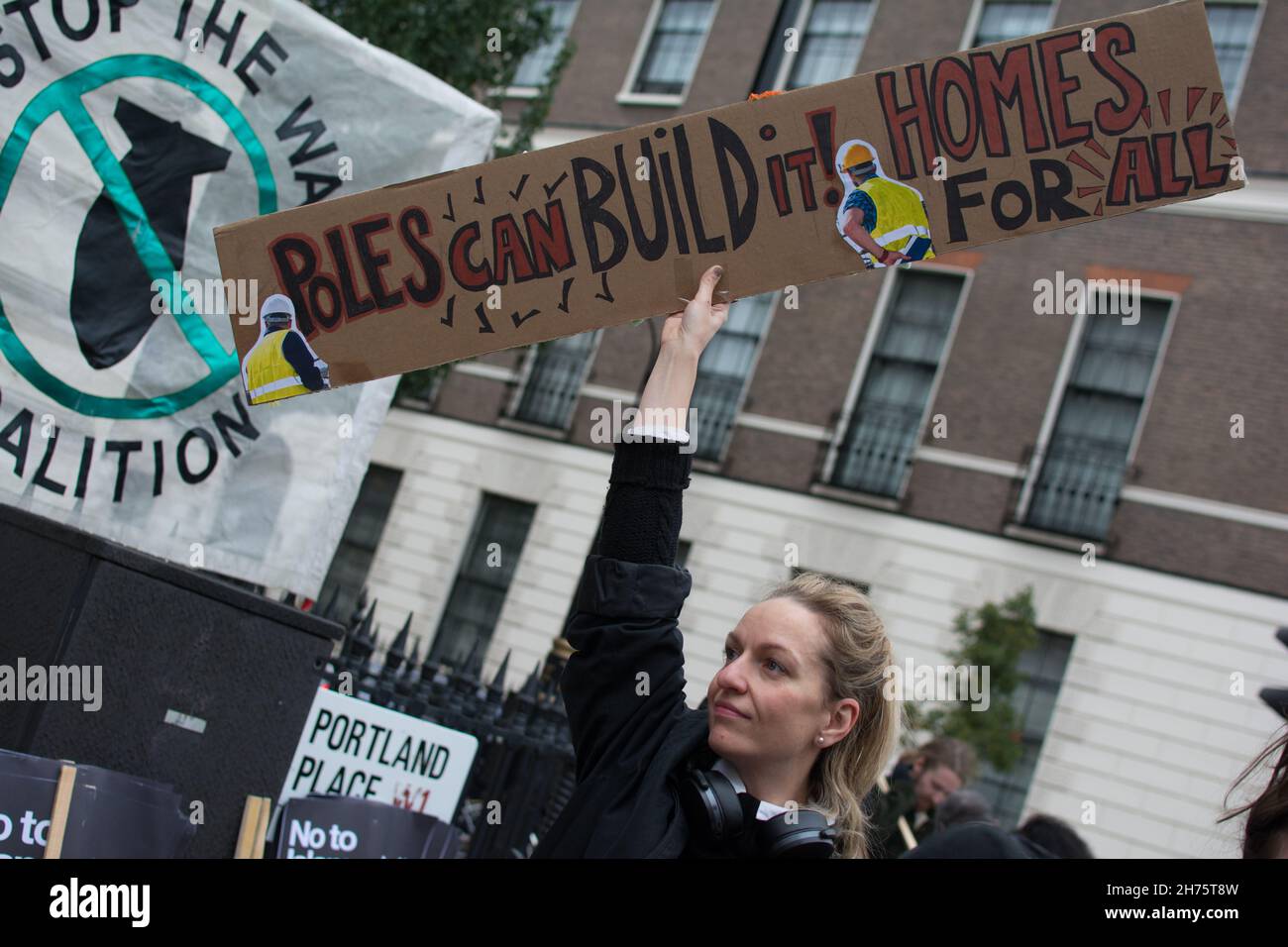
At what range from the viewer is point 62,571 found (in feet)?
9.43

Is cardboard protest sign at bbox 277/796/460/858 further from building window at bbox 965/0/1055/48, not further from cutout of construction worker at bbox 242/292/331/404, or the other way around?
building window at bbox 965/0/1055/48

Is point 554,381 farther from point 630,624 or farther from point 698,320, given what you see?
point 630,624

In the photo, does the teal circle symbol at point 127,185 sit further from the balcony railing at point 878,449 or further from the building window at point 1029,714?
the balcony railing at point 878,449

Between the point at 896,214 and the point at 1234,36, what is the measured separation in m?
15.2

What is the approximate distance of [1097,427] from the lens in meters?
15.2

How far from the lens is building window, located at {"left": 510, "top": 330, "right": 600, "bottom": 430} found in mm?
19172

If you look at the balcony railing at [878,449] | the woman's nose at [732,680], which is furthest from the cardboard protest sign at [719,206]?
the balcony railing at [878,449]

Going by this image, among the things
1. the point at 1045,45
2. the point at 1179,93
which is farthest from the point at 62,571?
the point at 1179,93

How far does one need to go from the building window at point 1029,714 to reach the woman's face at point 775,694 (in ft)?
41.8

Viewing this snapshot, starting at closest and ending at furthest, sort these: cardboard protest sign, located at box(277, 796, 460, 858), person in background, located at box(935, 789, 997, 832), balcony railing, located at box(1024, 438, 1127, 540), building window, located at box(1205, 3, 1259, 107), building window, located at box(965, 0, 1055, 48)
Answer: cardboard protest sign, located at box(277, 796, 460, 858)
person in background, located at box(935, 789, 997, 832)
balcony railing, located at box(1024, 438, 1127, 540)
building window, located at box(1205, 3, 1259, 107)
building window, located at box(965, 0, 1055, 48)

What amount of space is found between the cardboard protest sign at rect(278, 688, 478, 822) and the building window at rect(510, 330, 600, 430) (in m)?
14.6

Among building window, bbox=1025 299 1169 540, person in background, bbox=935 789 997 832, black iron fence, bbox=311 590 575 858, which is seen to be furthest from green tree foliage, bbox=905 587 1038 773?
black iron fence, bbox=311 590 575 858
